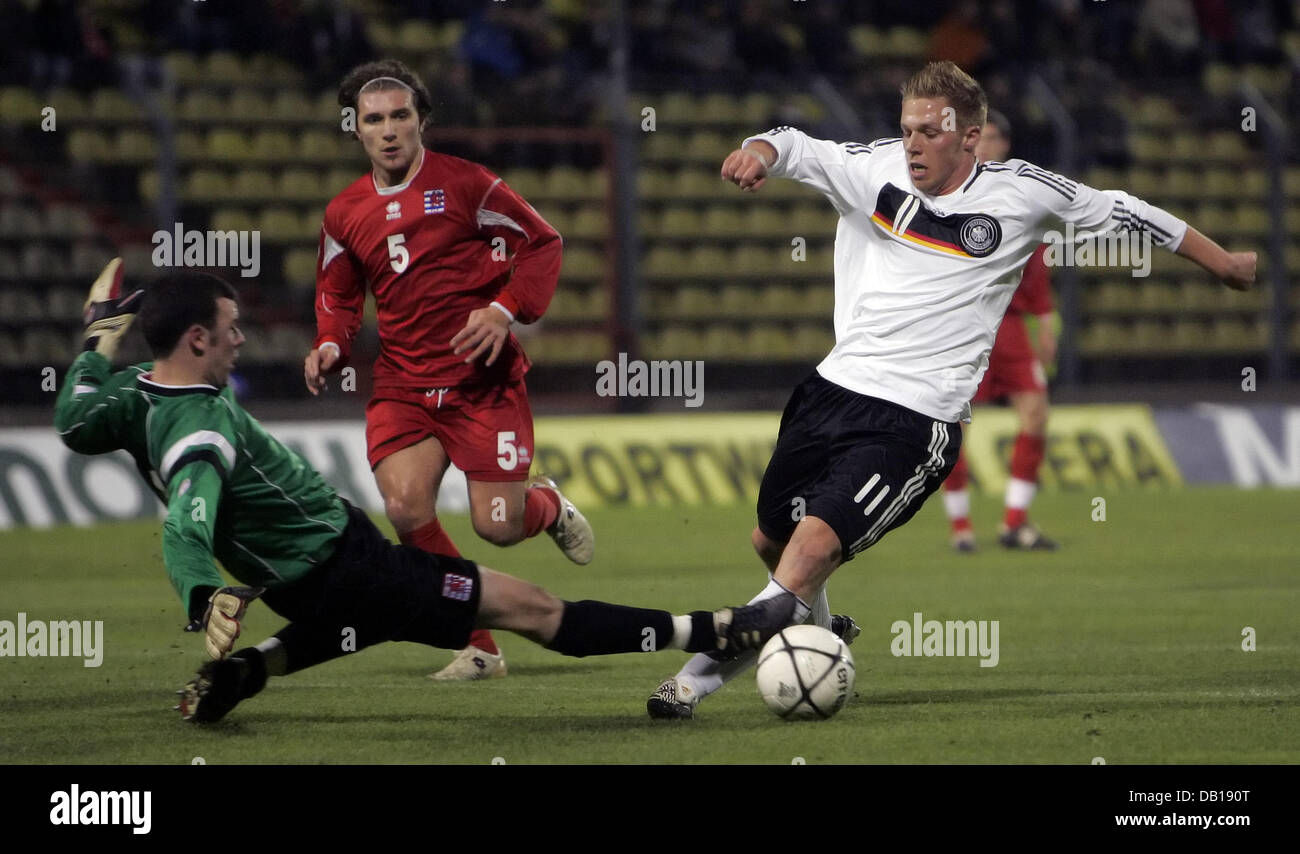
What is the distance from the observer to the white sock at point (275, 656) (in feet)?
19.6

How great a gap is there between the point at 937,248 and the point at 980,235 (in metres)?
0.15

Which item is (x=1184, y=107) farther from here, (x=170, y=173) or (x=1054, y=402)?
(x=170, y=173)

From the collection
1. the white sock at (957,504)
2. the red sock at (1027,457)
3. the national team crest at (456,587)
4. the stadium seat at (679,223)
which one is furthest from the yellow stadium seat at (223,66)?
the national team crest at (456,587)

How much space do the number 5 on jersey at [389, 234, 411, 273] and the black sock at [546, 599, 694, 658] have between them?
1829mm

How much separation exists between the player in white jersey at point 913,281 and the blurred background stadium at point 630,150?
983cm

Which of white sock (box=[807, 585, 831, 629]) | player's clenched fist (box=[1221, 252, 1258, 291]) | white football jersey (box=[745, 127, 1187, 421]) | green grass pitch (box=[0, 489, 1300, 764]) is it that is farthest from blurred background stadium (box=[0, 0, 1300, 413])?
player's clenched fist (box=[1221, 252, 1258, 291])

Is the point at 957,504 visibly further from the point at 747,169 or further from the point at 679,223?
the point at 679,223

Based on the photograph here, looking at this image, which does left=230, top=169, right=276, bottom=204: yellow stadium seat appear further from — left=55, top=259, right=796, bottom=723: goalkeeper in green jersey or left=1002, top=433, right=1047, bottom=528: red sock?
left=55, top=259, right=796, bottom=723: goalkeeper in green jersey

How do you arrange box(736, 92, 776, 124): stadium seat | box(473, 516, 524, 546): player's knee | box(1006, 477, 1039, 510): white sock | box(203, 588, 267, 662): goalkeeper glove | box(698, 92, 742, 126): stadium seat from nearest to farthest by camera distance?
box(203, 588, 267, 662): goalkeeper glove
box(473, 516, 524, 546): player's knee
box(1006, 477, 1039, 510): white sock
box(736, 92, 776, 124): stadium seat
box(698, 92, 742, 126): stadium seat

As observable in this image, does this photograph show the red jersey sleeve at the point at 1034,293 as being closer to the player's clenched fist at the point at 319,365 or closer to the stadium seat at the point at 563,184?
the player's clenched fist at the point at 319,365

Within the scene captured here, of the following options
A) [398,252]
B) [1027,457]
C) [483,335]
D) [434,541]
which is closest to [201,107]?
[1027,457]

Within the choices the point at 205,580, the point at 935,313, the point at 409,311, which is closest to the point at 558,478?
the point at 409,311

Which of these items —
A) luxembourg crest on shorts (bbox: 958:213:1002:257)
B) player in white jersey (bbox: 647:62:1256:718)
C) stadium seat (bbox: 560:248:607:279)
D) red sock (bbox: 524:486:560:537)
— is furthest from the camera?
stadium seat (bbox: 560:248:607:279)

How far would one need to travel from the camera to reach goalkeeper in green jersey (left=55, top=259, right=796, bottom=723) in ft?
17.8
